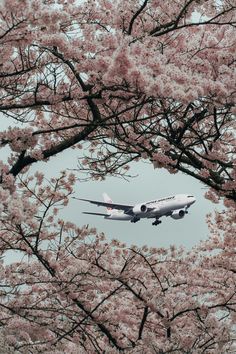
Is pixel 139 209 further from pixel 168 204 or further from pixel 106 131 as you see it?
pixel 106 131

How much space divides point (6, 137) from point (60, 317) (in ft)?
8.97

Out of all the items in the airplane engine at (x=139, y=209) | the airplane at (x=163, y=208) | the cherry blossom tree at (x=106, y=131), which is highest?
the airplane at (x=163, y=208)

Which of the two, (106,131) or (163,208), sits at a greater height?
(163,208)

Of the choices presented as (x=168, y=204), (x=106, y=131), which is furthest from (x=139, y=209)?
(x=106, y=131)

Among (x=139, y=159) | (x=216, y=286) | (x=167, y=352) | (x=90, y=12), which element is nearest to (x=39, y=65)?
(x=90, y=12)

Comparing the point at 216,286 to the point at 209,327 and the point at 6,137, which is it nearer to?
the point at 209,327

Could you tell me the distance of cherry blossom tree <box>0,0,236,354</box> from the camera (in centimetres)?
665

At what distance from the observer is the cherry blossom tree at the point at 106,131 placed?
665cm

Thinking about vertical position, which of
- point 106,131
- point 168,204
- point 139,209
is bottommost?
point 106,131

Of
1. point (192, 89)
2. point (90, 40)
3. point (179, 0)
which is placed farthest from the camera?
point (179, 0)

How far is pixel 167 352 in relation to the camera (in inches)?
334

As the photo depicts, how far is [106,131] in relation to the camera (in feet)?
29.9

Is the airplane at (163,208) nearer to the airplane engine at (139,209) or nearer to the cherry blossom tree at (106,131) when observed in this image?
the airplane engine at (139,209)

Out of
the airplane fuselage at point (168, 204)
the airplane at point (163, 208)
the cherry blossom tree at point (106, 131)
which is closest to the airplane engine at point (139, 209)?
the airplane at point (163, 208)
